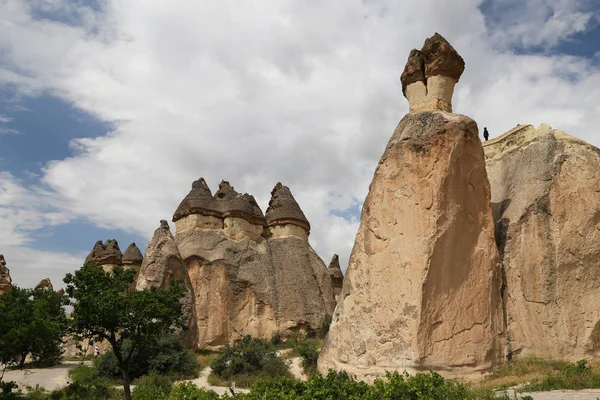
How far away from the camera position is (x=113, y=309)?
11609 mm

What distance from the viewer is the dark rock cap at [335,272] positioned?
111 feet

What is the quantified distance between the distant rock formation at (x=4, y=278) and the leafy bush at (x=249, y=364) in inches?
751

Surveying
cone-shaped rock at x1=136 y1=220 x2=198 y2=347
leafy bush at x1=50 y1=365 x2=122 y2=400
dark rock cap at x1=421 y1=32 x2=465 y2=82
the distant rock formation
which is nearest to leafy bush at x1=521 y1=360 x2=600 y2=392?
dark rock cap at x1=421 y1=32 x2=465 y2=82

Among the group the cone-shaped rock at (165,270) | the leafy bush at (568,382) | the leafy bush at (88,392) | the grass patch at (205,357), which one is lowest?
the leafy bush at (88,392)

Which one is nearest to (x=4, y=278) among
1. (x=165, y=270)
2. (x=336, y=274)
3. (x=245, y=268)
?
(x=165, y=270)

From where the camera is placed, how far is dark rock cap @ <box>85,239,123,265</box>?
29.8m

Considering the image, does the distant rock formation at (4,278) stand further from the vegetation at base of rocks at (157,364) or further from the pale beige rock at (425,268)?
the pale beige rock at (425,268)

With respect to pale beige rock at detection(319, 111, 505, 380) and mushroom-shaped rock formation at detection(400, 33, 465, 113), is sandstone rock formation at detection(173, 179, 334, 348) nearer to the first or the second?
pale beige rock at detection(319, 111, 505, 380)

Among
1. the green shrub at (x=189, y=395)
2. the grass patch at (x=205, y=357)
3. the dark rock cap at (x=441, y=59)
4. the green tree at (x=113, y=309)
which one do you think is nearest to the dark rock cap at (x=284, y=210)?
the grass patch at (x=205, y=357)

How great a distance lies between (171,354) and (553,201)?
12.6 m

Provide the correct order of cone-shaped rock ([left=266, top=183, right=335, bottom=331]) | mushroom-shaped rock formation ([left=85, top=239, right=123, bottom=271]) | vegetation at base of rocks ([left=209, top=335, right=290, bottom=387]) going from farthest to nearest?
mushroom-shaped rock formation ([left=85, top=239, right=123, bottom=271]), cone-shaped rock ([left=266, top=183, right=335, bottom=331]), vegetation at base of rocks ([left=209, top=335, right=290, bottom=387])

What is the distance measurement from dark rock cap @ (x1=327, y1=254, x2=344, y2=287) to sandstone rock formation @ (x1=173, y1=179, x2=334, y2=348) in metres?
8.01

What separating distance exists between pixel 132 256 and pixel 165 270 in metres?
11.6

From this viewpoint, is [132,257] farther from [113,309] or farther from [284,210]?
[113,309]
